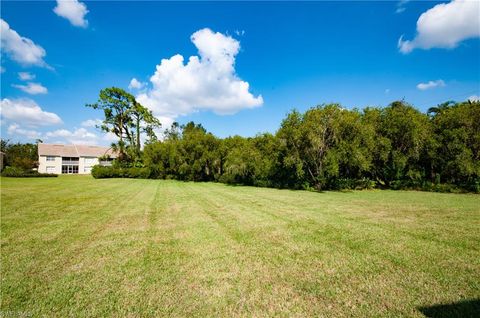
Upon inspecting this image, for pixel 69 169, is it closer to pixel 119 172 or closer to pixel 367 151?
pixel 119 172

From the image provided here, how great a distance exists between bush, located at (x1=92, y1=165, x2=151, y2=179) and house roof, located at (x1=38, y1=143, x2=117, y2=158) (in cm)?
1694

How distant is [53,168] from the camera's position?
163 ft

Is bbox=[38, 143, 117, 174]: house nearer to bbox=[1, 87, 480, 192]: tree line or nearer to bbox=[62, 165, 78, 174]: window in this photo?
bbox=[62, 165, 78, 174]: window

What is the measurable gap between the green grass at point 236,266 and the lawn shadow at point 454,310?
37mm

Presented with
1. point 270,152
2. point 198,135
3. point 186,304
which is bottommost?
point 186,304

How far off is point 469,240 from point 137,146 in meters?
41.4

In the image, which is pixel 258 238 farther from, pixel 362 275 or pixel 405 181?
pixel 405 181

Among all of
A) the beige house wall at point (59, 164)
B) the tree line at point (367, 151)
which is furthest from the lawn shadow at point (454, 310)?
the beige house wall at point (59, 164)

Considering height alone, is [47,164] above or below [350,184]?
above

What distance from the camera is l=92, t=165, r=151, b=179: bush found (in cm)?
3309

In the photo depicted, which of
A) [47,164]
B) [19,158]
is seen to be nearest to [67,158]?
[47,164]

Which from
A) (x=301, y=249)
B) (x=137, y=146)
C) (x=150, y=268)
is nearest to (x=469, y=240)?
(x=301, y=249)

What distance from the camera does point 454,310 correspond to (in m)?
3.11

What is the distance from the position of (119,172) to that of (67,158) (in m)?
27.5
